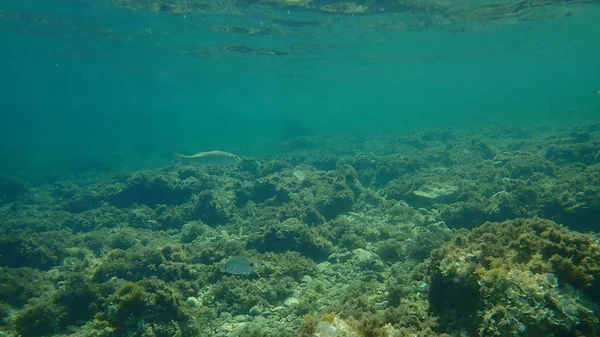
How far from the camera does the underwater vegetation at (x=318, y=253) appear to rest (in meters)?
4.47

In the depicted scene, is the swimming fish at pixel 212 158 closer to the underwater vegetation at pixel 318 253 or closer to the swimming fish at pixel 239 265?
the underwater vegetation at pixel 318 253

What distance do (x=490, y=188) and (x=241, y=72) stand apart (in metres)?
50.3

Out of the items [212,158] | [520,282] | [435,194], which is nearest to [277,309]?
[520,282]

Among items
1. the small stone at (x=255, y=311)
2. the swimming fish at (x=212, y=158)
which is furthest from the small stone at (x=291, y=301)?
the swimming fish at (x=212, y=158)

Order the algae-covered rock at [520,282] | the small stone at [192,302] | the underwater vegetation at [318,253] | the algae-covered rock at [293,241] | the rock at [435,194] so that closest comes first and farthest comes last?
the algae-covered rock at [520,282], the underwater vegetation at [318,253], the small stone at [192,302], the algae-covered rock at [293,241], the rock at [435,194]

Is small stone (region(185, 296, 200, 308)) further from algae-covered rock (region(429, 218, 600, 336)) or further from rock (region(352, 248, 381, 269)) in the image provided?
algae-covered rock (region(429, 218, 600, 336))

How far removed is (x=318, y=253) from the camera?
33.4ft

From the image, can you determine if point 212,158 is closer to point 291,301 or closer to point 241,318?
point 291,301

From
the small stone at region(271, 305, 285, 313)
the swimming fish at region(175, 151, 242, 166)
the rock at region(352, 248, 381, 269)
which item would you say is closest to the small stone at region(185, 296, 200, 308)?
the small stone at region(271, 305, 285, 313)

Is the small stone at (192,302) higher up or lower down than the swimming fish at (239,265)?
lower down

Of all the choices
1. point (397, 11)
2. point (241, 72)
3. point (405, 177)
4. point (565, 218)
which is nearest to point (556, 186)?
point (565, 218)

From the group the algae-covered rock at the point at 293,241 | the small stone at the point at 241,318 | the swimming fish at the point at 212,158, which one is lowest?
the algae-covered rock at the point at 293,241

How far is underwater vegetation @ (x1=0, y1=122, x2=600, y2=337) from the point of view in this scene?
4469mm

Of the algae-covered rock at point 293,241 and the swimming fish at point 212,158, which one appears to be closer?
the algae-covered rock at point 293,241
